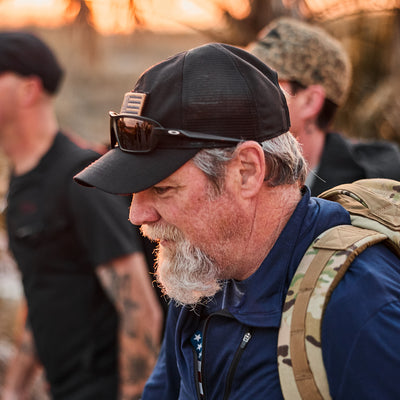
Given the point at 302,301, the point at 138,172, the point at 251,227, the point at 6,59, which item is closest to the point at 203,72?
the point at 138,172

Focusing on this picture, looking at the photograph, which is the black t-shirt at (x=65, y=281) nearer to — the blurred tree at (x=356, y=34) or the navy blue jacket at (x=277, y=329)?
the navy blue jacket at (x=277, y=329)

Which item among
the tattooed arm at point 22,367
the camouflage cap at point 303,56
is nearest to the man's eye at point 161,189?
the camouflage cap at point 303,56

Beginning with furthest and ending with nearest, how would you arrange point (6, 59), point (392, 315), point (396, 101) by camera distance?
point (396, 101)
point (6, 59)
point (392, 315)

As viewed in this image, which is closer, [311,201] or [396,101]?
[311,201]

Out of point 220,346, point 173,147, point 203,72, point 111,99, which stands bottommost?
point 111,99

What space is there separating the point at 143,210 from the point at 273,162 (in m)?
0.39

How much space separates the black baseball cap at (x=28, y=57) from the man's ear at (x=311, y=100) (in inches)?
58.3

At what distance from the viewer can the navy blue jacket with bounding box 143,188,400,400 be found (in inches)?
45.7

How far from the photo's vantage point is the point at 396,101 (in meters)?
5.03

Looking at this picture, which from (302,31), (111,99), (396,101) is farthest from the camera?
(111,99)

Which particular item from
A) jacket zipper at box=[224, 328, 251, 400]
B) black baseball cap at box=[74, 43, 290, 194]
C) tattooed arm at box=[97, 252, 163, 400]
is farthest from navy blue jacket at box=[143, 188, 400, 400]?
tattooed arm at box=[97, 252, 163, 400]

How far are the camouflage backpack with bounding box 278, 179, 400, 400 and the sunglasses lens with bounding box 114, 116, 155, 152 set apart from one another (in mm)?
512

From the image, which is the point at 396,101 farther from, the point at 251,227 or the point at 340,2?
the point at 251,227

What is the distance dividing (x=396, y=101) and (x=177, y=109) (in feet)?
13.7
